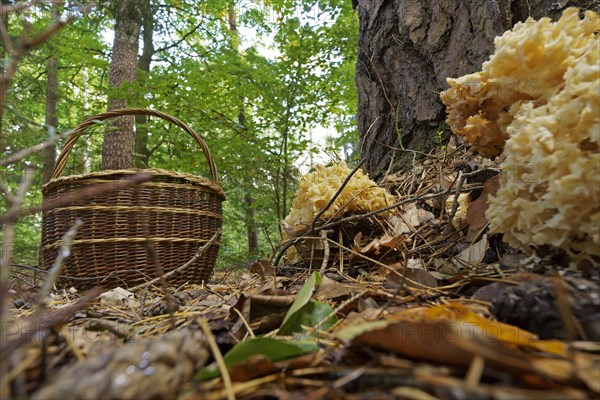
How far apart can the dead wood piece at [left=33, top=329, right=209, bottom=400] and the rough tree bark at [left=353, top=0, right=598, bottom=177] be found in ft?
7.30

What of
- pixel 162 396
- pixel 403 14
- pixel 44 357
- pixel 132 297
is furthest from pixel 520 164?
pixel 403 14

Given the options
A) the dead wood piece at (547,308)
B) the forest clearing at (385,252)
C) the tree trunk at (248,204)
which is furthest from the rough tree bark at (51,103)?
the dead wood piece at (547,308)

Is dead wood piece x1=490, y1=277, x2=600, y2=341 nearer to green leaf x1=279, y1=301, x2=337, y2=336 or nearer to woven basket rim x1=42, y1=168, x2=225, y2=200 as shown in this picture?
green leaf x1=279, y1=301, x2=337, y2=336

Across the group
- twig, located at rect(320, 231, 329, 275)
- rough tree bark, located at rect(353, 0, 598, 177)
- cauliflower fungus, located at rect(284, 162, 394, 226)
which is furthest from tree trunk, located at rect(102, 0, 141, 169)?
twig, located at rect(320, 231, 329, 275)

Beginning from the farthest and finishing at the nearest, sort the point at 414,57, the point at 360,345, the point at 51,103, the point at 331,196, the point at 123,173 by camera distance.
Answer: the point at 51,103
the point at 414,57
the point at 123,173
the point at 331,196
the point at 360,345

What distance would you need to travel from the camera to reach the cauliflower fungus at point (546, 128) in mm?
956

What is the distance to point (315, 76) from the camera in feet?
21.2

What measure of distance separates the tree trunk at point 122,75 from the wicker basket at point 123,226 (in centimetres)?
319

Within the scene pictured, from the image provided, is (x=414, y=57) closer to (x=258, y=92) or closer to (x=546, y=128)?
(x=546, y=128)

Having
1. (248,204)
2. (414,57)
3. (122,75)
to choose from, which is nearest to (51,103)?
(122,75)

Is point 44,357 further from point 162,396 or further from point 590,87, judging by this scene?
point 590,87

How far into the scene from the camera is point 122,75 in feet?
20.6

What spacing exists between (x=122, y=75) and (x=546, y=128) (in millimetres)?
6649

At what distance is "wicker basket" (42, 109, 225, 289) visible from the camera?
2.31m
